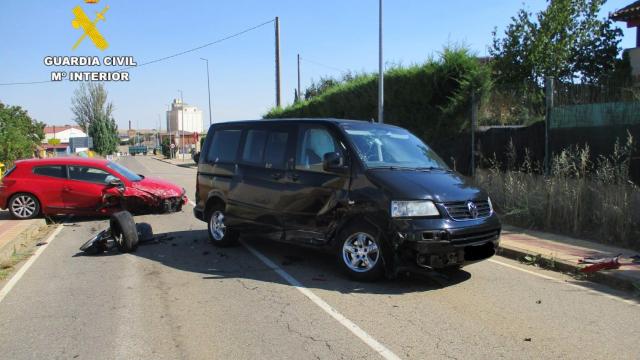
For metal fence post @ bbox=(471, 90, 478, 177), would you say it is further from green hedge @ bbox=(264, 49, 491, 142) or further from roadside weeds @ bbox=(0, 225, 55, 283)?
roadside weeds @ bbox=(0, 225, 55, 283)

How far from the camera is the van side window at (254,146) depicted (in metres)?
8.10

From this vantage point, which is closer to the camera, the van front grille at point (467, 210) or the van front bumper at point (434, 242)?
the van front bumper at point (434, 242)

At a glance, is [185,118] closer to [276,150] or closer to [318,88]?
[318,88]

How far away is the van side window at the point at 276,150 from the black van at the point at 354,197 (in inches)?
0.6

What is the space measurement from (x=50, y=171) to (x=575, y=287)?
1134 cm

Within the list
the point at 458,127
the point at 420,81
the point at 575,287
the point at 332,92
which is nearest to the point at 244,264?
the point at 575,287

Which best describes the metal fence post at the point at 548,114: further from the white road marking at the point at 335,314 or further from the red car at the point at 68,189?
the red car at the point at 68,189

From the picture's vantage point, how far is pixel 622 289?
21.1 ft

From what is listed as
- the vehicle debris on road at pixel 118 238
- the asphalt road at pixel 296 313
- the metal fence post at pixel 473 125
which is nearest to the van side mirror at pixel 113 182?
the vehicle debris on road at pixel 118 238

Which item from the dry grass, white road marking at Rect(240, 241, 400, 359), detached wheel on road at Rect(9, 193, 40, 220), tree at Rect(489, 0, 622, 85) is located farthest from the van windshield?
tree at Rect(489, 0, 622, 85)

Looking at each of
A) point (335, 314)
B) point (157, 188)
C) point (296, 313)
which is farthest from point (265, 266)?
point (157, 188)

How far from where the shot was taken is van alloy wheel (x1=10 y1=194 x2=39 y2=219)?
12328 millimetres

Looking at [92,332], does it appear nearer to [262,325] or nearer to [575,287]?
[262,325]

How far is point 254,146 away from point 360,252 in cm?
274
